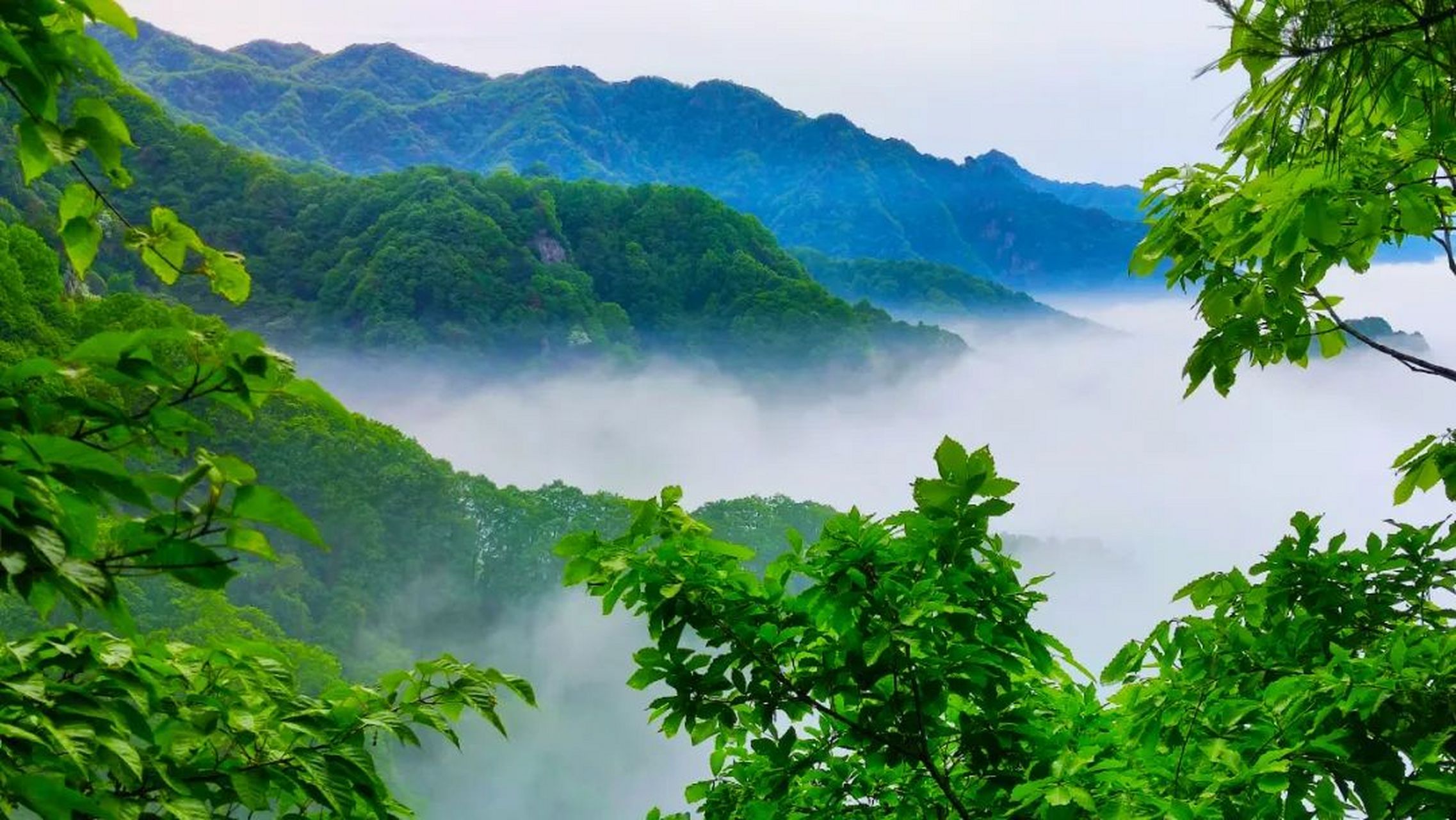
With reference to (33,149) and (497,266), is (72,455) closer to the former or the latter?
(33,149)

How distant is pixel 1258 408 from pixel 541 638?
102 meters

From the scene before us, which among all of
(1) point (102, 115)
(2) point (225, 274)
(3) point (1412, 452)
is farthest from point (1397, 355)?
(1) point (102, 115)

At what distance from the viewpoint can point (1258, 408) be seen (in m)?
121

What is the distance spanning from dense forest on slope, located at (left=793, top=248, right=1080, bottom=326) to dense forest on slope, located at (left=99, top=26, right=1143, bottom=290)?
6236 mm

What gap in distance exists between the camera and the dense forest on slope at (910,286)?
308ft

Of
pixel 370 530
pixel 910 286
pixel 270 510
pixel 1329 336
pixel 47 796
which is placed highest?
pixel 910 286

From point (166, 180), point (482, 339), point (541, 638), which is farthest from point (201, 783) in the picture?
point (482, 339)

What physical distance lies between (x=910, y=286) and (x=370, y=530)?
216ft

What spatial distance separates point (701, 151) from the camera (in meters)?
112

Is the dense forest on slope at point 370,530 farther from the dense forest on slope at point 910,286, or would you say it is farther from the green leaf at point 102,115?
the dense forest on slope at point 910,286

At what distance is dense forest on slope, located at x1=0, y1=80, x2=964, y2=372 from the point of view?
194ft

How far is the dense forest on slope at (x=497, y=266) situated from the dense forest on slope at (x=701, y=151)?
87.9 feet

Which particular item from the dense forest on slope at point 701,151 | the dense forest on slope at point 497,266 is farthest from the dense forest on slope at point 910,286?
the dense forest on slope at point 497,266

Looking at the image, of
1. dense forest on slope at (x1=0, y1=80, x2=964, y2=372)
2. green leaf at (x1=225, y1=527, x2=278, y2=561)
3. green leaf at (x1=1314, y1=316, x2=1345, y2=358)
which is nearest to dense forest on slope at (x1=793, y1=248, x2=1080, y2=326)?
dense forest on slope at (x1=0, y1=80, x2=964, y2=372)
